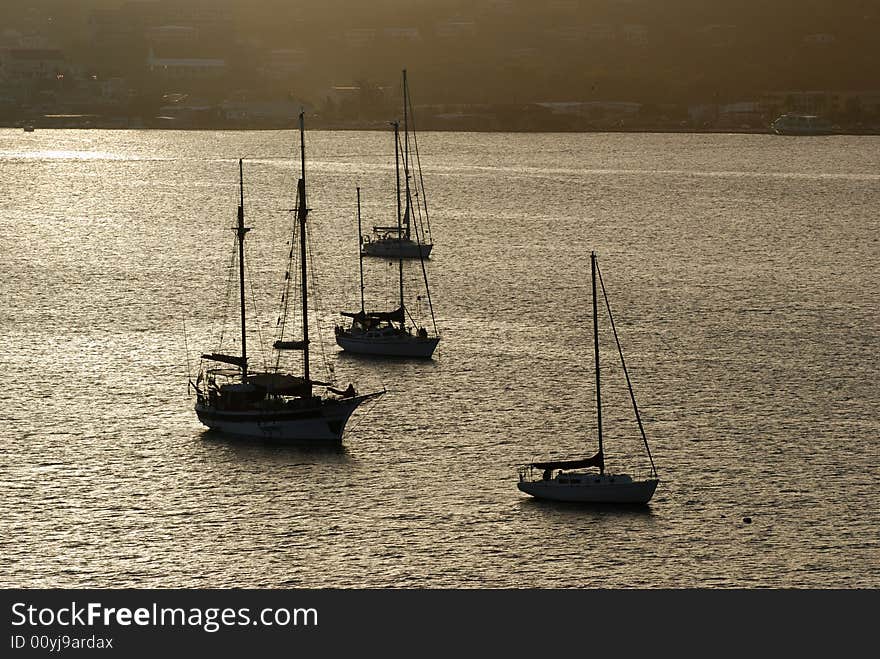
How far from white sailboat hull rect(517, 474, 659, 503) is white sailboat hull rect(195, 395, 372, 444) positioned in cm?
887

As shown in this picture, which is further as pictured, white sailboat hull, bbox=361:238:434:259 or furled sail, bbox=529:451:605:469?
white sailboat hull, bbox=361:238:434:259

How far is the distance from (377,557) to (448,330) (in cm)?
3538

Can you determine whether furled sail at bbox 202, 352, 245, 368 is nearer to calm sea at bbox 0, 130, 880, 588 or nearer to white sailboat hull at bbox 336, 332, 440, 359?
calm sea at bbox 0, 130, 880, 588

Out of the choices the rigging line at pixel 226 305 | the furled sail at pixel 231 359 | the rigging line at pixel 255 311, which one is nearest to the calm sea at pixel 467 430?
the rigging line at pixel 255 311

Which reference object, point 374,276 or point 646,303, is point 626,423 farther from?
point 374,276

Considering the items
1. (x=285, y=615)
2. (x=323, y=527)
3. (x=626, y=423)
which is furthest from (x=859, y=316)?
(x=285, y=615)

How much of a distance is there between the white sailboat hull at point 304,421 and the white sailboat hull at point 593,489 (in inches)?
349

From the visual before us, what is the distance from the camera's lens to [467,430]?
5781cm

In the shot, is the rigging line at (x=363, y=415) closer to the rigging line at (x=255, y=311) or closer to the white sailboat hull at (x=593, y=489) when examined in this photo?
the rigging line at (x=255, y=311)

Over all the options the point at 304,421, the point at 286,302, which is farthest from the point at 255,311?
the point at 304,421

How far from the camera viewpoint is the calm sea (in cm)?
4466

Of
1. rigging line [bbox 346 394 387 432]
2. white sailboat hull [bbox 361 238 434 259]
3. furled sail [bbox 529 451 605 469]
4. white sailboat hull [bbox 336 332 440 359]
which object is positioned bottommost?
furled sail [bbox 529 451 605 469]

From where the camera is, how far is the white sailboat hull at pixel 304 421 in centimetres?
5591

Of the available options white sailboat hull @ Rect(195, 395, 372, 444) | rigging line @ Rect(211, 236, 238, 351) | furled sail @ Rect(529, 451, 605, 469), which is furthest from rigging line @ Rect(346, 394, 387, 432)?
rigging line @ Rect(211, 236, 238, 351)
